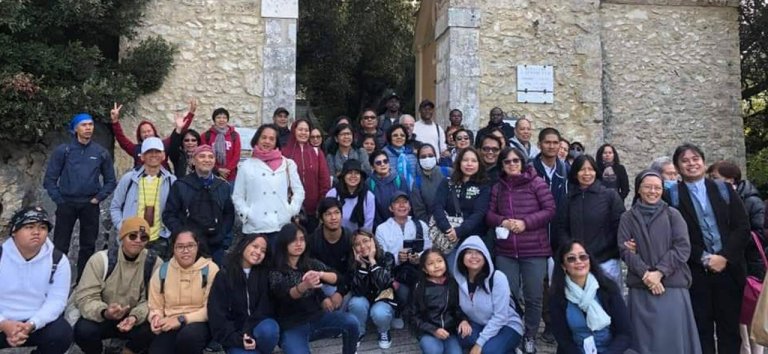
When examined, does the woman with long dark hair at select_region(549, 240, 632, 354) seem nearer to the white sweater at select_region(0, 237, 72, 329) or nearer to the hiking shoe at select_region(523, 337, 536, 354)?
the hiking shoe at select_region(523, 337, 536, 354)

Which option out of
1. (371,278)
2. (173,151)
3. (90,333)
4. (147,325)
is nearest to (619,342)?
(371,278)

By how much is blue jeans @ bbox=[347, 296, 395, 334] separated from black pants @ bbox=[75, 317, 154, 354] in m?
1.40

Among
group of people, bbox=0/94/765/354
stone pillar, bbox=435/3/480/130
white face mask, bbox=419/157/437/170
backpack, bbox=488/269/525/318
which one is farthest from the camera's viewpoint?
stone pillar, bbox=435/3/480/130

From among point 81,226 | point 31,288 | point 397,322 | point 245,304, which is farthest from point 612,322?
point 81,226

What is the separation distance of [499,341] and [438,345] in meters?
0.42

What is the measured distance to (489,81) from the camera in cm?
834

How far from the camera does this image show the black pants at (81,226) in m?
5.16

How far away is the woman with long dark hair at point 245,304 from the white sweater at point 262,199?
0.59 metres

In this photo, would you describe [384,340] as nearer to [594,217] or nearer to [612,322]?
[612,322]

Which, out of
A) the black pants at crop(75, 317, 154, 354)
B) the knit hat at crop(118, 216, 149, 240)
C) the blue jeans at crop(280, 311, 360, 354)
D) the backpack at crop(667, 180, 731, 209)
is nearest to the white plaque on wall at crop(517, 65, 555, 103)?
the backpack at crop(667, 180, 731, 209)

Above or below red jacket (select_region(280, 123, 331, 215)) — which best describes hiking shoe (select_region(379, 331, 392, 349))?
below

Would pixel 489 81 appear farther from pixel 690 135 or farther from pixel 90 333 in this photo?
pixel 90 333

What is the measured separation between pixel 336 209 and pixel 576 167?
5.83 feet

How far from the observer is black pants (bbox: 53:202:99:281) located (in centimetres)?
516
